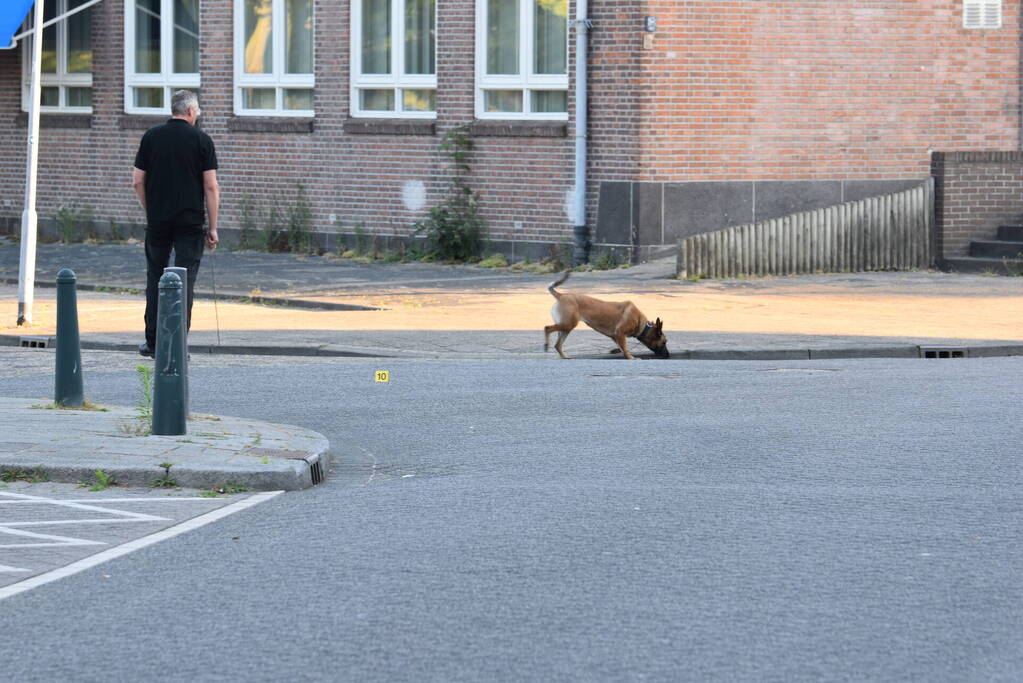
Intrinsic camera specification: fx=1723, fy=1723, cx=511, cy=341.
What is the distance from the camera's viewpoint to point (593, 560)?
6.61m

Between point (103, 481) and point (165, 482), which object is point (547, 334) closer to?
point (165, 482)

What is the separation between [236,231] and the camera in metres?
24.6

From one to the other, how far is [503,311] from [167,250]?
4529 millimetres

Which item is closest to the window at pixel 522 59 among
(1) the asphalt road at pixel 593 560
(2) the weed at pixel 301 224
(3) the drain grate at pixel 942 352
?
(2) the weed at pixel 301 224

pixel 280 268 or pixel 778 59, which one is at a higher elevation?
pixel 778 59

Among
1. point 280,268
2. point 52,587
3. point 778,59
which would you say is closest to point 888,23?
point 778,59

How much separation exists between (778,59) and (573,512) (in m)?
14.9

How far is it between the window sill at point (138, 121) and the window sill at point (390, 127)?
3333mm

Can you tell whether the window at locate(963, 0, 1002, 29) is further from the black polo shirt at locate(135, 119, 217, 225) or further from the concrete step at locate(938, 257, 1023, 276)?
the black polo shirt at locate(135, 119, 217, 225)

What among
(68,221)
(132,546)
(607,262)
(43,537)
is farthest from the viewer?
(68,221)

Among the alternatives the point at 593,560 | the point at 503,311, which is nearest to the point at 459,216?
the point at 503,311

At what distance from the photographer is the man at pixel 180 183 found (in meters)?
12.9

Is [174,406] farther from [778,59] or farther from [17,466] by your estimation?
[778,59]

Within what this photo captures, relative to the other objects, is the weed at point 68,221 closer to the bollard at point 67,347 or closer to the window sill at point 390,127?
the window sill at point 390,127
